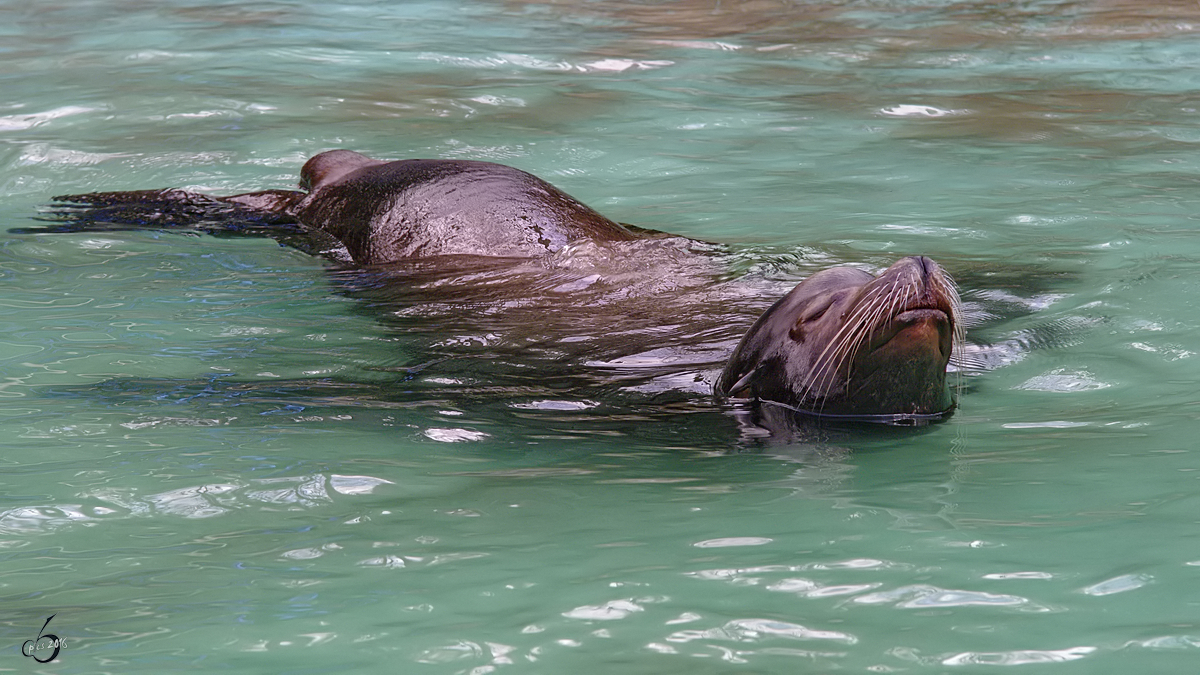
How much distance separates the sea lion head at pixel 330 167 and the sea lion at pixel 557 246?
0.03 feet

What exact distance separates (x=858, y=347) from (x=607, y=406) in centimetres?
77

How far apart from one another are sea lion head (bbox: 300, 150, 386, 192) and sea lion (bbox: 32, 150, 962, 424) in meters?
0.01

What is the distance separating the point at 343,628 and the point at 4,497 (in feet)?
4.02

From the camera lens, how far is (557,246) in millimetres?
5879

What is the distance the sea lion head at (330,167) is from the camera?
6.99 meters

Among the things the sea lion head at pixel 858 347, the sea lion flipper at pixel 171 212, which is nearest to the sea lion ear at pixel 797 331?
the sea lion head at pixel 858 347

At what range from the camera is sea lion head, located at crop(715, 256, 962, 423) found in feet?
12.7

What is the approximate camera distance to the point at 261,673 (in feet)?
7.50

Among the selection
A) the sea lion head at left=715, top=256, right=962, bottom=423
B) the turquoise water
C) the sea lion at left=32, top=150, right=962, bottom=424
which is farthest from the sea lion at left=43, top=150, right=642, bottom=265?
the sea lion head at left=715, top=256, right=962, bottom=423

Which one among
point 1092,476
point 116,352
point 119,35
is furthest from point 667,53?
point 1092,476

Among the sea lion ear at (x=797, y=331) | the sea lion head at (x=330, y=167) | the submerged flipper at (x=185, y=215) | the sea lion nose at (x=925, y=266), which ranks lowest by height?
the submerged flipper at (x=185, y=215)
